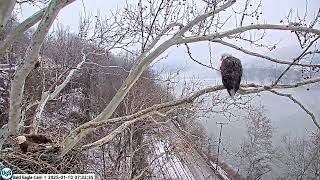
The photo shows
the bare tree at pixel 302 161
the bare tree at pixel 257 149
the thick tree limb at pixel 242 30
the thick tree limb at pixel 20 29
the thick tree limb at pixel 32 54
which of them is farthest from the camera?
the bare tree at pixel 257 149

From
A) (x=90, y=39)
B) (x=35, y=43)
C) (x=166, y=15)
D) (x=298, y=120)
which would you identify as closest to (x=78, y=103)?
(x=90, y=39)

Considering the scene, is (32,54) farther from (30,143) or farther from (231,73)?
(231,73)

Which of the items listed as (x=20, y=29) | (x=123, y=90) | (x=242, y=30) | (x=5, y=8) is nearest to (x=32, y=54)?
(x=5, y=8)

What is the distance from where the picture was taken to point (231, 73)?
7.95ft

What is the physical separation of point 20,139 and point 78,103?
39.0 feet

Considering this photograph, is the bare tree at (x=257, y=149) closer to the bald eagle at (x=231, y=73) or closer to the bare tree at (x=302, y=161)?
the bare tree at (x=302, y=161)

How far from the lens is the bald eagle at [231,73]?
2424 millimetres

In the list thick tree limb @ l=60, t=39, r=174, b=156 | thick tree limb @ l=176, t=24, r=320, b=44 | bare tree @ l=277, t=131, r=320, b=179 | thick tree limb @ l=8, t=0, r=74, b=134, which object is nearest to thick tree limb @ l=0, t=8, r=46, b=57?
thick tree limb @ l=8, t=0, r=74, b=134

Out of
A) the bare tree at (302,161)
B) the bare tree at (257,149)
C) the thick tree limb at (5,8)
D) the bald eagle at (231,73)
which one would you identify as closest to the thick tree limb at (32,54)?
the thick tree limb at (5,8)

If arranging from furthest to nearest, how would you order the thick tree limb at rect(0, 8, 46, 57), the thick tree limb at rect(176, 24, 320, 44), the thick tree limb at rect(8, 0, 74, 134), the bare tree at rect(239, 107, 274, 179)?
the bare tree at rect(239, 107, 274, 179) → the thick tree limb at rect(0, 8, 46, 57) → the thick tree limb at rect(176, 24, 320, 44) → the thick tree limb at rect(8, 0, 74, 134)

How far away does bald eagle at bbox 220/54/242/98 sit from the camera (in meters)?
2.42

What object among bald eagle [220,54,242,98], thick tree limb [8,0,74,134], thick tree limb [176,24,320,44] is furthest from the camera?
thick tree limb [176,24,320,44]

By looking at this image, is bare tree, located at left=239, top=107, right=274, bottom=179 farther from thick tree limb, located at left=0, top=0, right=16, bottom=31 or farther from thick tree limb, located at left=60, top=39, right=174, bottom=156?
thick tree limb, located at left=0, top=0, right=16, bottom=31

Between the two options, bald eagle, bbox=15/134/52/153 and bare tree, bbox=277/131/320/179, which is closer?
bald eagle, bbox=15/134/52/153
